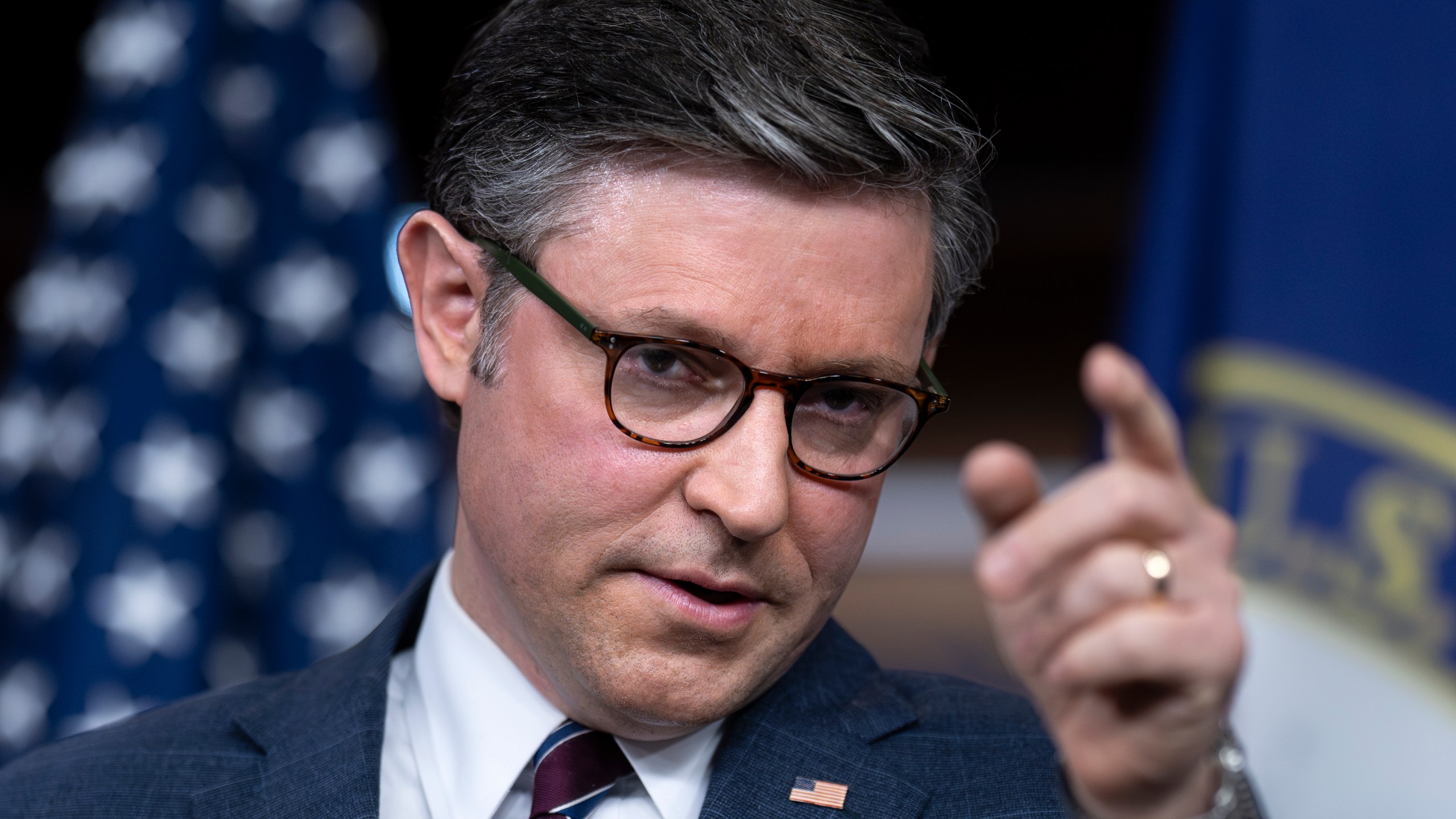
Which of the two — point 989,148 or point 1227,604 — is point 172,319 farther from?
point 1227,604

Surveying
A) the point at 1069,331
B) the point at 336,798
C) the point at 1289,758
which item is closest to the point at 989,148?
the point at 336,798

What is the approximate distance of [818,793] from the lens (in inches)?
52.5

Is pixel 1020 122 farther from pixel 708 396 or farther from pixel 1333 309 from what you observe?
pixel 708 396

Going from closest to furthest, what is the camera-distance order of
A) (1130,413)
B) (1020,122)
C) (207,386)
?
(1130,413)
(207,386)
(1020,122)

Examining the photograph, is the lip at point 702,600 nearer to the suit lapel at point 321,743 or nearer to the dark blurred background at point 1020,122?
the suit lapel at point 321,743

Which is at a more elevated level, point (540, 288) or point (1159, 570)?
point (1159, 570)

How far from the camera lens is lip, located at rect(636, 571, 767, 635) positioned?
1222 millimetres

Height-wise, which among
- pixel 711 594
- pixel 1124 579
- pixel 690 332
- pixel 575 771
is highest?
pixel 1124 579

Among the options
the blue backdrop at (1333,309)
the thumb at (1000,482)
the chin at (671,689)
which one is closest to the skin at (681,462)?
the chin at (671,689)

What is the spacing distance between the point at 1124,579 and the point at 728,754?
0.62 m

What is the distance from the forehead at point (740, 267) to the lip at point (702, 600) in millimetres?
232

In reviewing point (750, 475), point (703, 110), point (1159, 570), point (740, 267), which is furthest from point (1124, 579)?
point (703, 110)

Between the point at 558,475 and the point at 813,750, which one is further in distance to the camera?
the point at 813,750

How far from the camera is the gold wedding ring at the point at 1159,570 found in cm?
88
